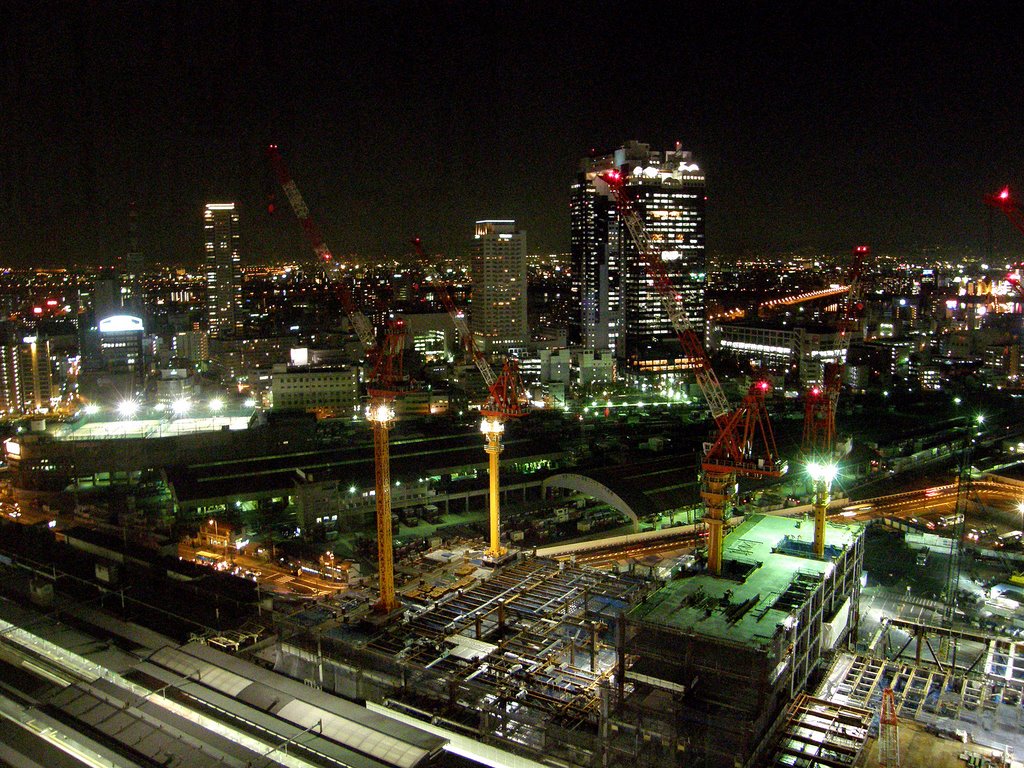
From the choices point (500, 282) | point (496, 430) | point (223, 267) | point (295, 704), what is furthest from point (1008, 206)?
point (223, 267)

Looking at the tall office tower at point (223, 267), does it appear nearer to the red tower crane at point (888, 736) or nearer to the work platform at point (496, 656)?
the work platform at point (496, 656)

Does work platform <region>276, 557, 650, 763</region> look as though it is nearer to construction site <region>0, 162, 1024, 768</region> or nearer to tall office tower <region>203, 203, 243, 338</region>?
construction site <region>0, 162, 1024, 768</region>

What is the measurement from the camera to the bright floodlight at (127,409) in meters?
19.0

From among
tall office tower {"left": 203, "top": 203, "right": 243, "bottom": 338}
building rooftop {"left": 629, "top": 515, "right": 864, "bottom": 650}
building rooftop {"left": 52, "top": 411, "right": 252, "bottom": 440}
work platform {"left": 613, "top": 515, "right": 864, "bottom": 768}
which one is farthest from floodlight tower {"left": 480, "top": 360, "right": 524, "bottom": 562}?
tall office tower {"left": 203, "top": 203, "right": 243, "bottom": 338}

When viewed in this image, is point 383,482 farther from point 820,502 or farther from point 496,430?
point 820,502

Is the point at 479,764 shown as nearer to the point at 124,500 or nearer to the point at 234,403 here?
the point at 124,500

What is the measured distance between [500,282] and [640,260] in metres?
5.32

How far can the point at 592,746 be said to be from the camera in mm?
5945

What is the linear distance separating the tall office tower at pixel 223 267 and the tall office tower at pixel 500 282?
38.1 ft

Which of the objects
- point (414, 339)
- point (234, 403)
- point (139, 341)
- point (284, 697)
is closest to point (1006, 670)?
point (284, 697)

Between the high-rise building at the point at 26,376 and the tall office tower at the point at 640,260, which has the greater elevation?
the tall office tower at the point at 640,260

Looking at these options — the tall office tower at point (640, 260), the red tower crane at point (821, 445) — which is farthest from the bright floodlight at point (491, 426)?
the tall office tower at point (640, 260)

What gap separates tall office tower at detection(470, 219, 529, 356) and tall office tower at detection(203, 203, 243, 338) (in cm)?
1161

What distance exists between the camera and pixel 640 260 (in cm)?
2961
